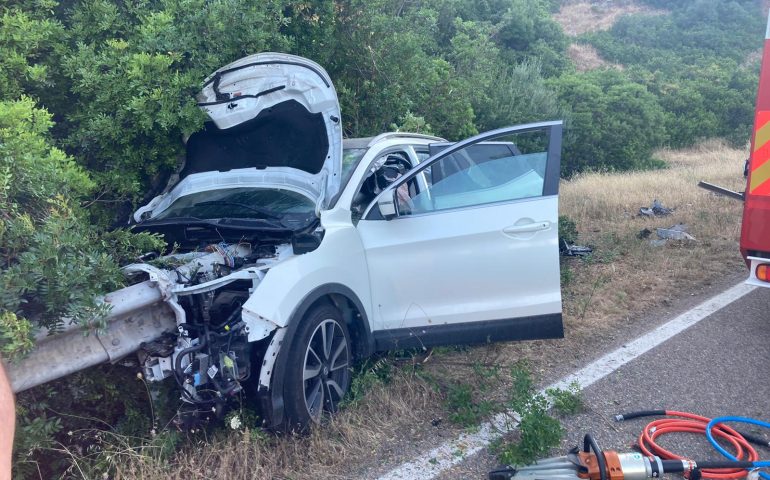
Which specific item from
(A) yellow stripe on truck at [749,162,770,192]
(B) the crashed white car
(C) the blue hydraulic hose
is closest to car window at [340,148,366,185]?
(B) the crashed white car

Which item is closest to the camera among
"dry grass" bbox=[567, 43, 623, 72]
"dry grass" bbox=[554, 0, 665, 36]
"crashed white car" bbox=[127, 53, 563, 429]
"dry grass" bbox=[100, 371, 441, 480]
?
"dry grass" bbox=[100, 371, 441, 480]

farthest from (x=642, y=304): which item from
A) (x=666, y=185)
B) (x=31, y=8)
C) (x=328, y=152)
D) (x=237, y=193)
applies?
(x=666, y=185)

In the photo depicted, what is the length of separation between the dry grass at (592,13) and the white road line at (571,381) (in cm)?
4035

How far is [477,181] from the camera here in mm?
5035

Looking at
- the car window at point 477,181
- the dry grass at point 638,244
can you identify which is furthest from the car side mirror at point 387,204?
the dry grass at point 638,244

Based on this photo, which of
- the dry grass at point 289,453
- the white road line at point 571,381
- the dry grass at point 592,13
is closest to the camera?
the dry grass at point 289,453

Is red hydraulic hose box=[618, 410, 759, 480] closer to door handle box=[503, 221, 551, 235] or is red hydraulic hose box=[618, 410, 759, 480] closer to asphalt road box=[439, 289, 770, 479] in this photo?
asphalt road box=[439, 289, 770, 479]

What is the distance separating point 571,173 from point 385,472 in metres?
16.2

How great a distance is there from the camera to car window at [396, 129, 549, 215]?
4.91 meters

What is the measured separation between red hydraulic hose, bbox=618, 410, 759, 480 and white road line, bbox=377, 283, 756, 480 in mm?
722

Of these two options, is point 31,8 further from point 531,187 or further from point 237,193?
point 531,187

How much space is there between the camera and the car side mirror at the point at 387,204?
15.6 ft

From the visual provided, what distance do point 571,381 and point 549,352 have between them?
0.53 meters

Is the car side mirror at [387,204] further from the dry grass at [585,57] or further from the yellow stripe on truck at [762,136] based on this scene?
the dry grass at [585,57]
